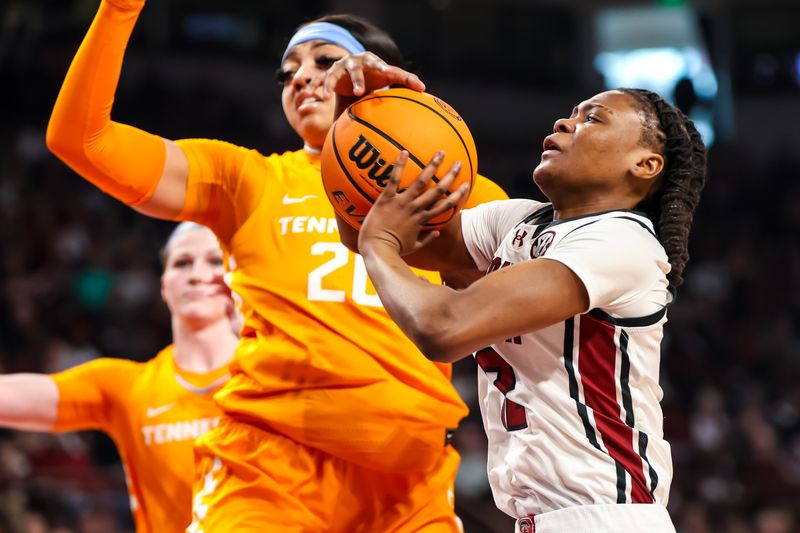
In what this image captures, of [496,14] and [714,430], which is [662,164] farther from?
[496,14]

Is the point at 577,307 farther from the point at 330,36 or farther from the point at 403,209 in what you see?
the point at 330,36

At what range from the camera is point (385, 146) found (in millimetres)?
2488

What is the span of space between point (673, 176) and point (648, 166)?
0.27ft

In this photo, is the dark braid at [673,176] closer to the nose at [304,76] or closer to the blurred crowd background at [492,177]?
the nose at [304,76]

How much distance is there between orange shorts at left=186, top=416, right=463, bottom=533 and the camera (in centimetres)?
304

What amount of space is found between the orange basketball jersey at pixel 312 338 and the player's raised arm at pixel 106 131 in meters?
0.13

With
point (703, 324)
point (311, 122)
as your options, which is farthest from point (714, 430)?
point (311, 122)

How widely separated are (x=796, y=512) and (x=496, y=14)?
34.7 ft

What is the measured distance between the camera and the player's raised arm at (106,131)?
9.90ft

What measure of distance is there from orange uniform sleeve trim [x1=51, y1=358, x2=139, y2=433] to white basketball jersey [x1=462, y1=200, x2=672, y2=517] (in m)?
2.04

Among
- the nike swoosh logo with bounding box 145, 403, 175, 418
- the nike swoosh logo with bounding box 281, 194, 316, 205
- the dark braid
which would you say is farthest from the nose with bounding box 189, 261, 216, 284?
the dark braid

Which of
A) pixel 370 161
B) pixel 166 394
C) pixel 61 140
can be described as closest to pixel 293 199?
pixel 61 140

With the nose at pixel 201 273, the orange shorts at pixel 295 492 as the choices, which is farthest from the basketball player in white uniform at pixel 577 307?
the nose at pixel 201 273

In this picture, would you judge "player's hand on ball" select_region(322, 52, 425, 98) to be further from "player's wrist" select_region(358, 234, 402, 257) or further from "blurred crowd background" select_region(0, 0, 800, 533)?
"blurred crowd background" select_region(0, 0, 800, 533)
